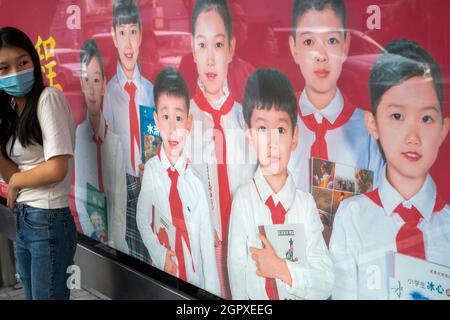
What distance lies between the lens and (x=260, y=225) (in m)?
2.14

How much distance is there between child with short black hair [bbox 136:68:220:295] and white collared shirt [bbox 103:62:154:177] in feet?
0.39

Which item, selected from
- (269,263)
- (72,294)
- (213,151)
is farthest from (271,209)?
(72,294)

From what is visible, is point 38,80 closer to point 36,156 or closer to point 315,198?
point 36,156

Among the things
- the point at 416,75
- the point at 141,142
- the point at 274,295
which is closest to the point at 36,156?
the point at 141,142

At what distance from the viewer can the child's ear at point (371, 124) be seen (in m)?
1.76

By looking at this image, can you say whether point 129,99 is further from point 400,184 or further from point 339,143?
point 400,184

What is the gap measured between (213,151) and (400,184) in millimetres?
804

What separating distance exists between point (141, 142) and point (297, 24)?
1.08 m

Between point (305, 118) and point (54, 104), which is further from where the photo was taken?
point (54, 104)

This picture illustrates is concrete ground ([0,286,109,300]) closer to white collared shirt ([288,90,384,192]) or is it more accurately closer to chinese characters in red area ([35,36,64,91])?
chinese characters in red area ([35,36,64,91])

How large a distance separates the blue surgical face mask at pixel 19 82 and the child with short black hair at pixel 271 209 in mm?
942

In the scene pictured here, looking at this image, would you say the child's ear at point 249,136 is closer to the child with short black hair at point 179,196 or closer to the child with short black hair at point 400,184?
the child with short black hair at point 179,196

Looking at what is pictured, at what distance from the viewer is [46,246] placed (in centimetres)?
233

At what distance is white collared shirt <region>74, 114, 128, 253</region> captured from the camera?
2867 mm
